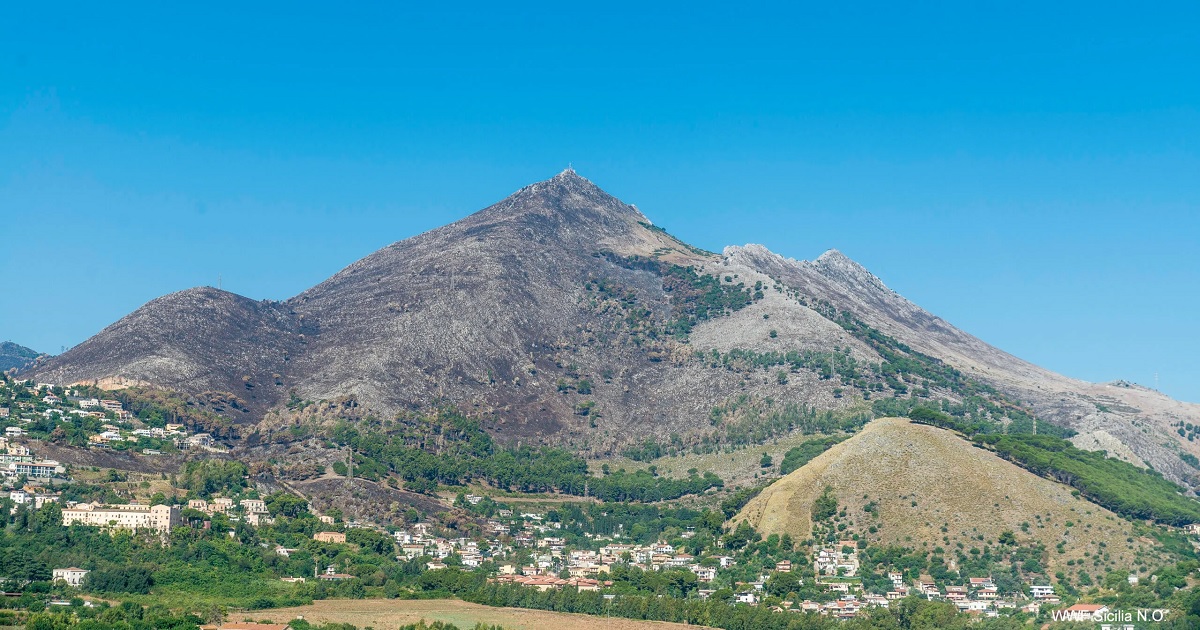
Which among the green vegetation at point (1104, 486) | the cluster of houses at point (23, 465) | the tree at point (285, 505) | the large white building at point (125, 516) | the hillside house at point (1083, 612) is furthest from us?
Result: the tree at point (285, 505)

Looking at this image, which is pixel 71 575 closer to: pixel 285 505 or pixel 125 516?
pixel 125 516

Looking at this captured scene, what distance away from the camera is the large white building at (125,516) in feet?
516

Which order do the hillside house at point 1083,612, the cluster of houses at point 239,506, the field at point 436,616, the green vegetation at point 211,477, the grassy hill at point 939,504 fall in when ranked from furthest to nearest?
the green vegetation at point 211,477 < the cluster of houses at point 239,506 < the grassy hill at point 939,504 < the hillside house at point 1083,612 < the field at point 436,616

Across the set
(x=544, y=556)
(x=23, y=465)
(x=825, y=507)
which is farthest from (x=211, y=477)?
(x=825, y=507)

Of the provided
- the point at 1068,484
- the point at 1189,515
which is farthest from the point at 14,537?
the point at 1189,515

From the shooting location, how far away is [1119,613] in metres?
132

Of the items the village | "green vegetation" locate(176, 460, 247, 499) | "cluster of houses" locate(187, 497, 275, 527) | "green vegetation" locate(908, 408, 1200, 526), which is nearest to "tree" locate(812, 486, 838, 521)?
the village

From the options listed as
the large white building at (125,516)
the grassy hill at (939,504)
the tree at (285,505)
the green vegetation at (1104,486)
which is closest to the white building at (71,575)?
the large white building at (125,516)

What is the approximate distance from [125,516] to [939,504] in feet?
286

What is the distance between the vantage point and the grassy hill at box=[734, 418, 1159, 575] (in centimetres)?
16562

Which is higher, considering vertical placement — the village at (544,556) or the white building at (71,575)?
the village at (544,556)

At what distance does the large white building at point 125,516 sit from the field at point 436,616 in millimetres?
27794

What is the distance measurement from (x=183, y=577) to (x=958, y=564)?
77.9m

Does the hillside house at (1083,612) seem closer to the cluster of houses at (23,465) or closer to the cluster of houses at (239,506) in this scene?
the cluster of houses at (239,506)
